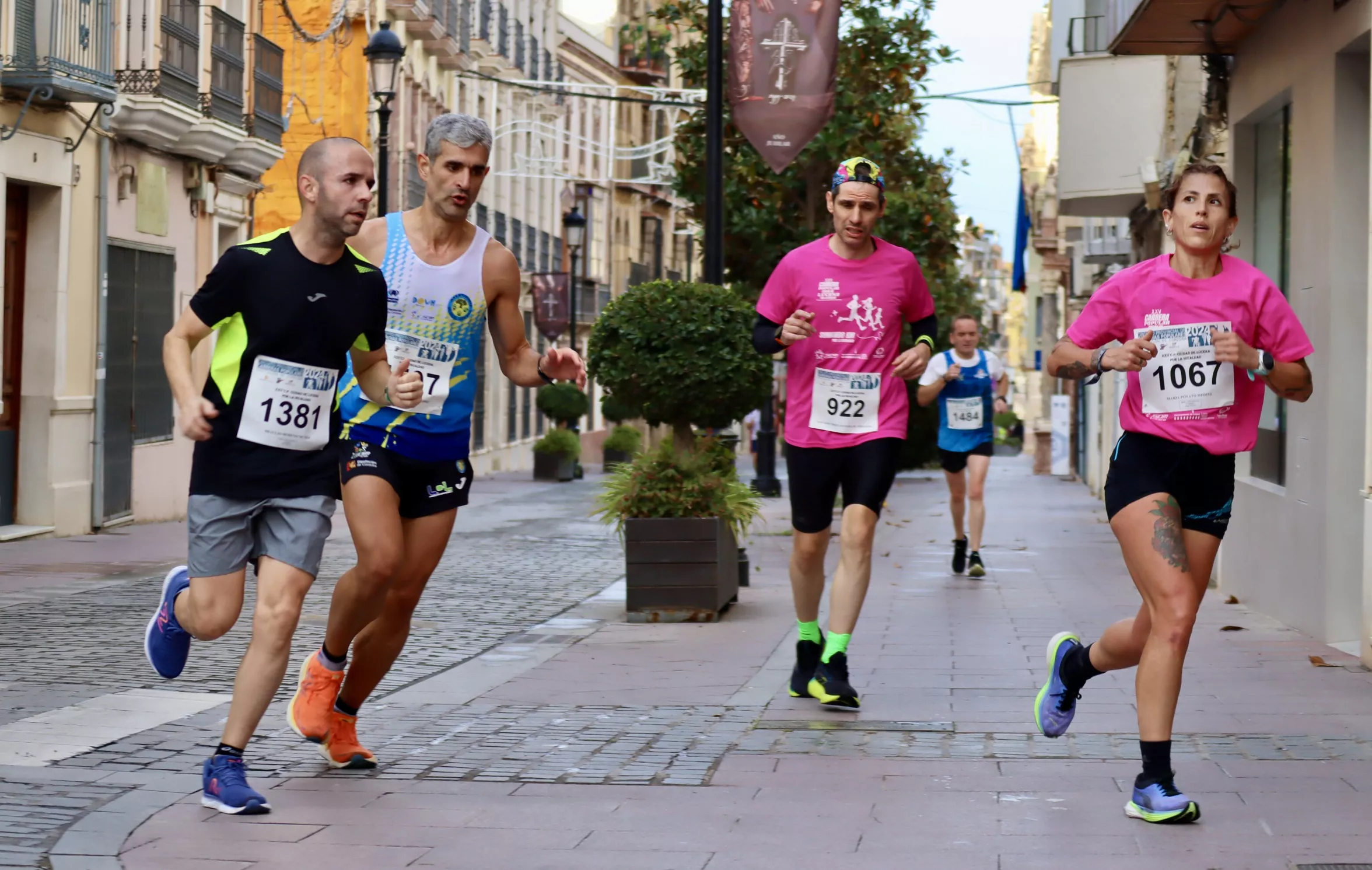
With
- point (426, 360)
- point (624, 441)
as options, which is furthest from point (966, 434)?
point (624, 441)

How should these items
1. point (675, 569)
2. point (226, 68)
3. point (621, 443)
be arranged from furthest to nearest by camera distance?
point (621, 443) → point (226, 68) → point (675, 569)

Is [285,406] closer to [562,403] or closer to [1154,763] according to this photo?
[1154,763]

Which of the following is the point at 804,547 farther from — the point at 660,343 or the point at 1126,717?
the point at 660,343

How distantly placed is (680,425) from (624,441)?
1158 inches

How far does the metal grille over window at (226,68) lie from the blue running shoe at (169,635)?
17.6 meters

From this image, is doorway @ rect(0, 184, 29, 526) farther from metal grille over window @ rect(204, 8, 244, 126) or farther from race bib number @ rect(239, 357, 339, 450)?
race bib number @ rect(239, 357, 339, 450)

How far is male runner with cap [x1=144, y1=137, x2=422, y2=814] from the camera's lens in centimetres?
571

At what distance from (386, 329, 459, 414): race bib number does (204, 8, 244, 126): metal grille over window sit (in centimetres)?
1747

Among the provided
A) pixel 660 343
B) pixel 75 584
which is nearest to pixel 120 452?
pixel 75 584

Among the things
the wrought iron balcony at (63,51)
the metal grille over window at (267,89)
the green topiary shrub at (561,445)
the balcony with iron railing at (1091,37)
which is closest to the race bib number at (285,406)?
the wrought iron balcony at (63,51)

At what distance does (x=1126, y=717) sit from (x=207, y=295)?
3.75 metres

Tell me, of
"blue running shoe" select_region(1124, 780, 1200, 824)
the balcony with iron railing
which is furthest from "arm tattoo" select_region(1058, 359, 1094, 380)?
the balcony with iron railing

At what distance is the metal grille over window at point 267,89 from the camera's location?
25141 millimetres

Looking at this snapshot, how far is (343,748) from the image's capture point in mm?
6359
